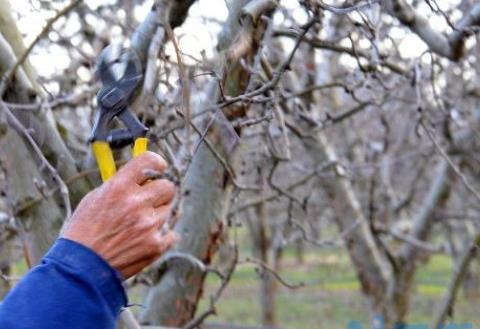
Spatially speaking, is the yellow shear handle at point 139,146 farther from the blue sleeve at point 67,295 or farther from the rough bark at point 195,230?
the rough bark at point 195,230

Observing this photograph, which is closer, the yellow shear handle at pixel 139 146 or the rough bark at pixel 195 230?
the yellow shear handle at pixel 139 146

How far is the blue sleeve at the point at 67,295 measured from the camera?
1.47m

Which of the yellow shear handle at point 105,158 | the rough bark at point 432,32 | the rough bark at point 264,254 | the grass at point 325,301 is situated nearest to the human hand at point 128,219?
the yellow shear handle at point 105,158

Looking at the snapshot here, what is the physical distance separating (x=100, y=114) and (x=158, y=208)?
33 centimetres

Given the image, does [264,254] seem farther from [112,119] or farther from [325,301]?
[325,301]

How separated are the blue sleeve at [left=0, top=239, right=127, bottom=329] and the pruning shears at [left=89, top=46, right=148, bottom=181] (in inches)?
10.2

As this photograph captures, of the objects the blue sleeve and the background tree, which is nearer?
the blue sleeve

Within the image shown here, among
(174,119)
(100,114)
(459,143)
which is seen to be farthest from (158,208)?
(459,143)

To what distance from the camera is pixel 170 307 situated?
3.66m

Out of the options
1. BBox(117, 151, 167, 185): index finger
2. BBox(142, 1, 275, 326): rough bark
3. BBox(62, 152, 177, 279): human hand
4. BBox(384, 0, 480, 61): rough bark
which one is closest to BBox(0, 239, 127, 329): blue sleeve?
BBox(62, 152, 177, 279): human hand

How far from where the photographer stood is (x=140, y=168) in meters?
1.60

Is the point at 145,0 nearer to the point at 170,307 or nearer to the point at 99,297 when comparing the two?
the point at 170,307

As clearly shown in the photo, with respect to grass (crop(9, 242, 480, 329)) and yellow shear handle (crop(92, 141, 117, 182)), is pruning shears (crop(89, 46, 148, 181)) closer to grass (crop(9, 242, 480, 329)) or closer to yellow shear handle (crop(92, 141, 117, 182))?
yellow shear handle (crop(92, 141, 117, 182))

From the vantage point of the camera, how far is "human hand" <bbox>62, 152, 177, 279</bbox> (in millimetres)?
1554
